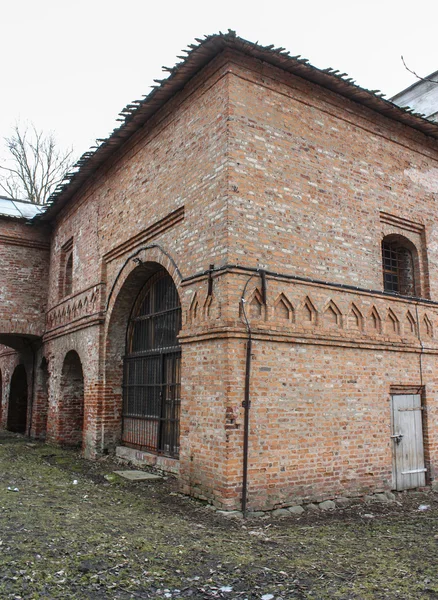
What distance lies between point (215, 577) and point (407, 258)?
7273 millimetres

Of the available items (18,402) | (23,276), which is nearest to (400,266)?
(23,276)

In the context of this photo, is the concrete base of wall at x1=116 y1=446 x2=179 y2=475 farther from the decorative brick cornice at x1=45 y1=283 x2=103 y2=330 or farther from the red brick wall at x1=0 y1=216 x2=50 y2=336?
the red brick wall at x1=0 y1=216 x2=50 y2=336

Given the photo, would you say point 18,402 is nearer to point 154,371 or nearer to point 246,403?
point 154,371

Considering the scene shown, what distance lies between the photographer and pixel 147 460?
953cm

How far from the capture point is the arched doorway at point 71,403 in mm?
13055

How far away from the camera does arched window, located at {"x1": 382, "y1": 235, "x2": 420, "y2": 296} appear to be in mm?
9703

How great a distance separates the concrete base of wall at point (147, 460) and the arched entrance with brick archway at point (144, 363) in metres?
0.16

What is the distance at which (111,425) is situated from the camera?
1088cm

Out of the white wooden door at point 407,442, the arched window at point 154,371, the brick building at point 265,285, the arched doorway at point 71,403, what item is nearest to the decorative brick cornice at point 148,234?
the brick building at point 265,285

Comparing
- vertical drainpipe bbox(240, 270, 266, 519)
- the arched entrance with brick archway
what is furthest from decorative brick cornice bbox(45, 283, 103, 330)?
vertical drainpipe bbox(240, 270, 266, 519)

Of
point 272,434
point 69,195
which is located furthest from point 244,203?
point 69,195

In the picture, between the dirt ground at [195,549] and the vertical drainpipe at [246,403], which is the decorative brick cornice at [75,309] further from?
the vertical drainpipe at [246,403]

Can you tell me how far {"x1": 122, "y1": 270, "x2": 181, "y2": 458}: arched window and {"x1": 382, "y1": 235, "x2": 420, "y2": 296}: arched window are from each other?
4013mm

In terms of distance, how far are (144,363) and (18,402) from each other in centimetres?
985
